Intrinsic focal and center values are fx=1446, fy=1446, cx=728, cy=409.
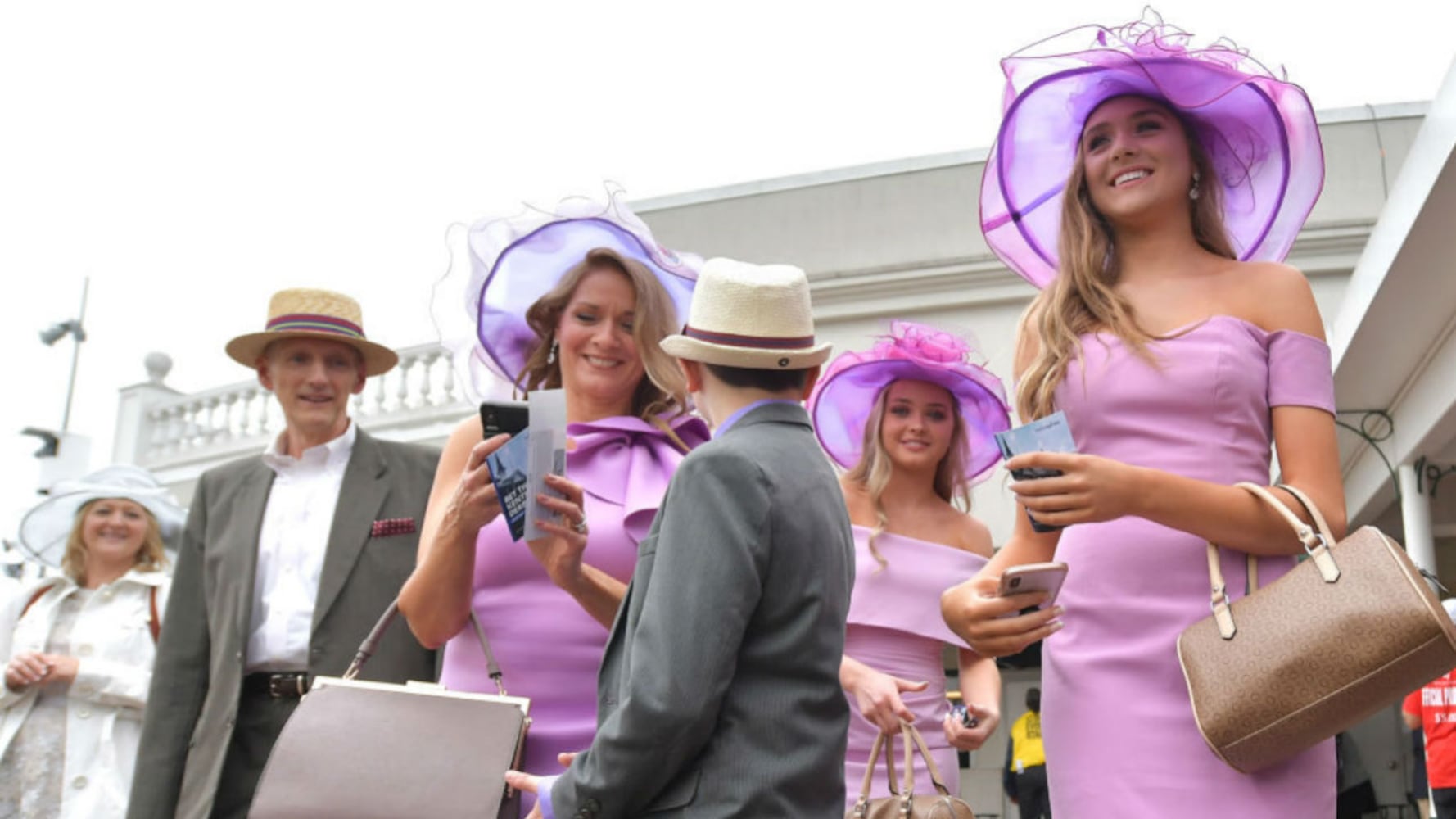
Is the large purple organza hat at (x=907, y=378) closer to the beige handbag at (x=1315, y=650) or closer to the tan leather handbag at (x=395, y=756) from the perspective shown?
the tan leather handbag at (x=395, y=756)

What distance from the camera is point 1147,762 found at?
2.28 m

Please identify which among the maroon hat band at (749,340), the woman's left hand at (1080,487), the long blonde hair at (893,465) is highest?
the long blonde hair at (893,465)

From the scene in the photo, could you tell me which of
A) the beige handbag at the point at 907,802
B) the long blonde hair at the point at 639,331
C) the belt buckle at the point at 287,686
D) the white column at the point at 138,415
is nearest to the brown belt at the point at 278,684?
the belt buckle at the point at 287,686

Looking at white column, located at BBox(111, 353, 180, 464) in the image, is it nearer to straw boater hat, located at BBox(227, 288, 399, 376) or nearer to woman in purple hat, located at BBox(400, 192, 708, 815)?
straw boater hat, located at BBox(227, 288, 399, 376)

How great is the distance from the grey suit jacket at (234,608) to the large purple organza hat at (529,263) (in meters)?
0.63

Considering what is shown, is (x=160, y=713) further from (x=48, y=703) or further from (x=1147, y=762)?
(x=1147, y=762)

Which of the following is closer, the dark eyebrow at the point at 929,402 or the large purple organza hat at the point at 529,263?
the large purple organza hat at the point at 529,263

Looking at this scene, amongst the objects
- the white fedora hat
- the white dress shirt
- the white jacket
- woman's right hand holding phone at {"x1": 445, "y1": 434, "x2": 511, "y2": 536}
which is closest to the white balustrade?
the white jacket

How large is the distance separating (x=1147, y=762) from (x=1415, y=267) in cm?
512

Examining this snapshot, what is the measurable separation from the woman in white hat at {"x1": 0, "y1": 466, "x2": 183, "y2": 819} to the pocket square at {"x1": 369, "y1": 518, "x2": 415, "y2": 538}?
6.42ft

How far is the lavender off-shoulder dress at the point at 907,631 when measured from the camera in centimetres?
373

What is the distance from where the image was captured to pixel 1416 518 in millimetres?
9297

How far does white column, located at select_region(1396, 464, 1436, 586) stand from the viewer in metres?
9.18

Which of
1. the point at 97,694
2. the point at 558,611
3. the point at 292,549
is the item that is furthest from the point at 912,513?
the point at 97,694
